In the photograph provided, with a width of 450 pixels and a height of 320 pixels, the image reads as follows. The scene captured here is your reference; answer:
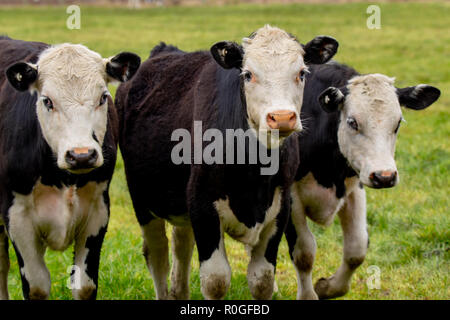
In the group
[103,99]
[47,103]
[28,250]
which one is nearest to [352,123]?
[103,99]

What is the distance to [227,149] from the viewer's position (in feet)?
18.0

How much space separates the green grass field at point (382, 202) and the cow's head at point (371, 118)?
1504 mm

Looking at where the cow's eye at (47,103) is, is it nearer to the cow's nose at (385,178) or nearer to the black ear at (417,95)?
the cow's nose at (385,178)

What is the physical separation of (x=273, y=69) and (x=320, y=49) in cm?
61

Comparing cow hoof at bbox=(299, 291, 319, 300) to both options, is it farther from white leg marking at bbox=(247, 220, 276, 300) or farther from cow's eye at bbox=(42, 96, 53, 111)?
cow's eye at bbox=(42, 96, 53, 111)

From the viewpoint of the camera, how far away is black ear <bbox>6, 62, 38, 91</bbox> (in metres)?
5.15

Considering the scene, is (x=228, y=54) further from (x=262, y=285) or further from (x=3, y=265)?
(x=3, y=265)

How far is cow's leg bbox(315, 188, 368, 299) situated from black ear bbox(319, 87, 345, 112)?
96cm

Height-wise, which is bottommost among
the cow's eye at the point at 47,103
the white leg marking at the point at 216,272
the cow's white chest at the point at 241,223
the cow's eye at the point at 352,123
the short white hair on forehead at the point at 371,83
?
the white leg marking at the point at 216,272

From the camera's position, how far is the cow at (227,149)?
17.3 feet

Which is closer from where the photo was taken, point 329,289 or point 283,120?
point 283,120

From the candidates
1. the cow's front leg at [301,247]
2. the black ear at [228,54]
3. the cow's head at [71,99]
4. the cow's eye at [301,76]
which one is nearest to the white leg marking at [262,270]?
the cow's front leg at [301,247]

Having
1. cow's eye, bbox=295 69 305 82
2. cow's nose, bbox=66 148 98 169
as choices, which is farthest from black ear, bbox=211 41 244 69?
cow's nose, bbox=66 148 98 169
